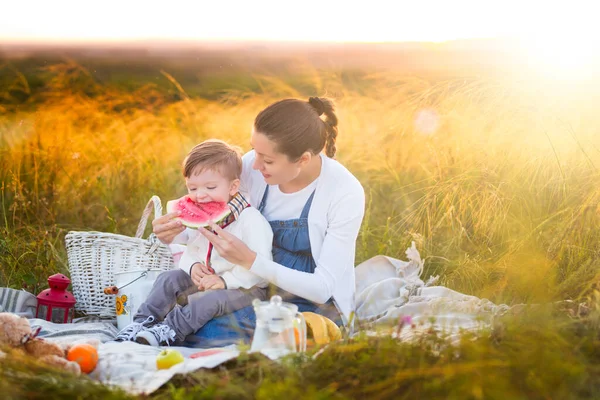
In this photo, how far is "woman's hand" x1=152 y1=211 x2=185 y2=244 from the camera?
4223 mm

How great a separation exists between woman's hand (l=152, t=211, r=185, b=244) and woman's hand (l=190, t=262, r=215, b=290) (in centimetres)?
24

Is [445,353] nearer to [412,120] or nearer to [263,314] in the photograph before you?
[263,314]

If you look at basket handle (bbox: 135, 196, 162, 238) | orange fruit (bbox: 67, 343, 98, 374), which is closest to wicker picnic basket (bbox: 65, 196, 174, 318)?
basket handle (bbox: 135, 196, 162, 238)

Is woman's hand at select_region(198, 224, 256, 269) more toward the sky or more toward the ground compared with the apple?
more toward the sky

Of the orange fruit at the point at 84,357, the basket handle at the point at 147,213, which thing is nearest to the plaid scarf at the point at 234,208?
the basket handle at the point at 147,213

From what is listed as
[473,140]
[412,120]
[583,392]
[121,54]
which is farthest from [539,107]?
[121,54]

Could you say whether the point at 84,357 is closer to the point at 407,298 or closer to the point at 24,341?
the point at 24,341

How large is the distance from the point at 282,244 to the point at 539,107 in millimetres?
2600

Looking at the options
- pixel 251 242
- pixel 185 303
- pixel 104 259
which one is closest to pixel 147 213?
pixel 104 259

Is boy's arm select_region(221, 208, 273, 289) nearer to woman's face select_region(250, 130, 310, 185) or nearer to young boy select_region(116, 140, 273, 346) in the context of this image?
young boy select_region(116, 140, 273, 346)

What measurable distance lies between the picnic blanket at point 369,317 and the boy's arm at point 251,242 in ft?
1.53

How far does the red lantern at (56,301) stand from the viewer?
15.4 feet

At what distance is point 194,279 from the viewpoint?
4199 millimetres

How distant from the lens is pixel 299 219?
172 inches
